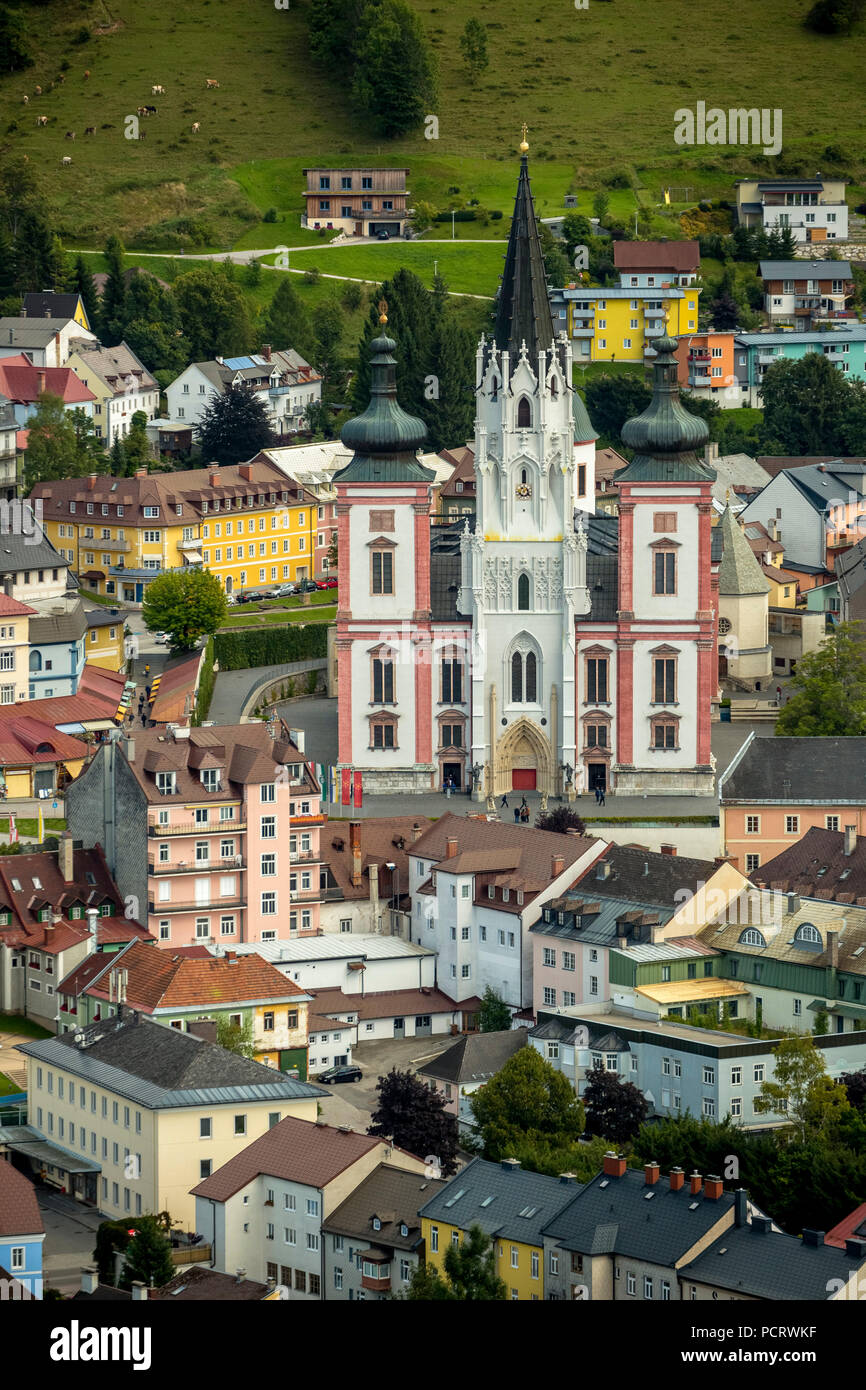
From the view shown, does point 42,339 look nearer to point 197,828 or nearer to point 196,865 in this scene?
point 197,828

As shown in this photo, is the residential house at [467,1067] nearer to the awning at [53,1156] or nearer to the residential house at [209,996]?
the residential house at [209,996]

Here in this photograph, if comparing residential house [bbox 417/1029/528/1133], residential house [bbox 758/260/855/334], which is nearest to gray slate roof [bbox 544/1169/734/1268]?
residential house [bbox 417/1029/528/1133]

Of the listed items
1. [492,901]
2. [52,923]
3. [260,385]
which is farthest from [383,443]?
[260,385]

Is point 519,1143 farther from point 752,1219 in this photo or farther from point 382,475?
point 382,475

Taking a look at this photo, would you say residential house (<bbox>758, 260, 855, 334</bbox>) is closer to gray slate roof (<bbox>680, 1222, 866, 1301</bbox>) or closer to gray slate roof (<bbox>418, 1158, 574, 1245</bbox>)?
gray slate roof (<bbox>418, 1158, 574, 1245</bbox>)

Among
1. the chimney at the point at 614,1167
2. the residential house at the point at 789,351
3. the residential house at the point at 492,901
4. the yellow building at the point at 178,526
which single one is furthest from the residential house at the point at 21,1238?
the residential house at the point at 789,351

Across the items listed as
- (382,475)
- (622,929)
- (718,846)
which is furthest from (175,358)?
(622,929)
